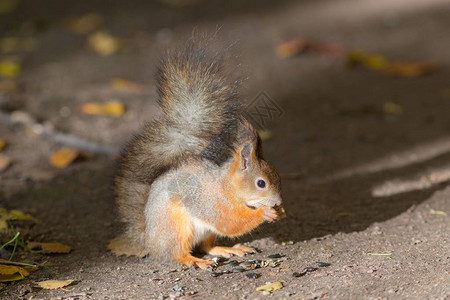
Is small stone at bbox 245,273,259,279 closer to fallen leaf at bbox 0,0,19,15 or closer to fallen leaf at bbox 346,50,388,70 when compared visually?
fallen leaf at bbox 346,50,388,70

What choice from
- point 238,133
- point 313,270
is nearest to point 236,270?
point 313,270

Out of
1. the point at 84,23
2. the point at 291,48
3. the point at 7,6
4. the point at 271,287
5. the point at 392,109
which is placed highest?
the point at 7,6

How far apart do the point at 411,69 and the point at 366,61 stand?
443 mm

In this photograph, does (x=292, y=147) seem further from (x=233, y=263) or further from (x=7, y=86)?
(x=7, y=86)

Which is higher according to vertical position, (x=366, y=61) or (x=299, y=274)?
(x=366, y=61)

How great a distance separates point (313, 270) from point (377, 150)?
1.88 meters

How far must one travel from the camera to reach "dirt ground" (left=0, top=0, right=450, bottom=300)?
2.44m

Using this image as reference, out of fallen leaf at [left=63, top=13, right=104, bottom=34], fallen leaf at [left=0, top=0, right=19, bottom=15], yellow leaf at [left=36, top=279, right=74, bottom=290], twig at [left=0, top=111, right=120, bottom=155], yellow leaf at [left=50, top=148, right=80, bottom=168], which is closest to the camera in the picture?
yellow leaf at [left=36, top=279, right=74, bottom=290]

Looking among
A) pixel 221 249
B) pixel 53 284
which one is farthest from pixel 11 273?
pixel 221 249

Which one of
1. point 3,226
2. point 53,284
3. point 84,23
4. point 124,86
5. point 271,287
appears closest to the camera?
point 271,287

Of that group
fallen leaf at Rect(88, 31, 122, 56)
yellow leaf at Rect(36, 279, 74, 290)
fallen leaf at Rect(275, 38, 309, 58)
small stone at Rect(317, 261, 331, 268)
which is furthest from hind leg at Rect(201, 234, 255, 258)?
fallen leaf at Rect(88, 31, 122, 56)

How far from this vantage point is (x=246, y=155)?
2.47 meters

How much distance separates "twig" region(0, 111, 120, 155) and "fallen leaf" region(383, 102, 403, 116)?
2268mm

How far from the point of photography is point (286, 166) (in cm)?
387
